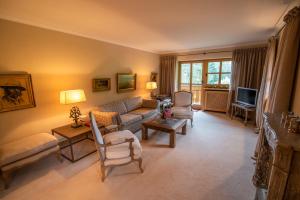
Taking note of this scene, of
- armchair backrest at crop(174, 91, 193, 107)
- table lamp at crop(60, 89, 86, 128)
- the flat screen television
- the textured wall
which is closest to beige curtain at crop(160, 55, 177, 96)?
armchair backrest at crop(174, 91, 193, 107)

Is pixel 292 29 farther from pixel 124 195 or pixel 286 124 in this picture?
pixel 124 195

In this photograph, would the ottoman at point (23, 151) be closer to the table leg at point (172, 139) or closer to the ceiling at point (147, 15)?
the ceiling at point (147, 15)

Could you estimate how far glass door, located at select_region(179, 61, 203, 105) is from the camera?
6402 mm

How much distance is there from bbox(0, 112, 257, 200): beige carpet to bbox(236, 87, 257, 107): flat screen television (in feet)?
5.90

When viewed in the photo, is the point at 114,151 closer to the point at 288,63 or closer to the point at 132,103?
the point at 132,103

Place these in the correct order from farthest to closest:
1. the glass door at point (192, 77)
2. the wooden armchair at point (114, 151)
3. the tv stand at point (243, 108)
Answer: the glass door at point (192, 77)
the tv stand at point (243, 108)
the wooden armchair at point (114, 151)

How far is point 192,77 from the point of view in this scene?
660cm

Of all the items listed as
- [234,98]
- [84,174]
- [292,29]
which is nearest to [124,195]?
[84,174]

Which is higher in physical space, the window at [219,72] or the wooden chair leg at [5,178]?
the window at [219,72]

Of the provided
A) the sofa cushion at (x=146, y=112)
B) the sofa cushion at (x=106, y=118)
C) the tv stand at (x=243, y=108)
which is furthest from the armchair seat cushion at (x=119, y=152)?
the tv stand at (x=243, y=108)

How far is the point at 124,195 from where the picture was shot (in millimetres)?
1973

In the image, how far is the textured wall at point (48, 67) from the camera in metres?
2.54

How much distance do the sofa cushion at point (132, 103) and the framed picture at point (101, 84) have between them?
2.38ft

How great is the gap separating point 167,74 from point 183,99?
78.8 inches
